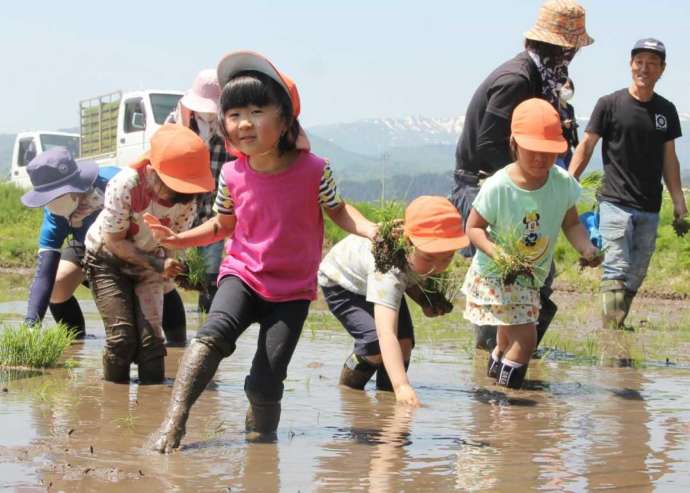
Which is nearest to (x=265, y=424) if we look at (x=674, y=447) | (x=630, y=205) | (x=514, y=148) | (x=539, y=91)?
(x=674, y=447)

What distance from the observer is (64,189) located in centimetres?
680

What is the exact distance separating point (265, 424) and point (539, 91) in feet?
9.74

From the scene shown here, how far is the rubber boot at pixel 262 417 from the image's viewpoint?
16.4ft

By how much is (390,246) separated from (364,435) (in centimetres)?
78

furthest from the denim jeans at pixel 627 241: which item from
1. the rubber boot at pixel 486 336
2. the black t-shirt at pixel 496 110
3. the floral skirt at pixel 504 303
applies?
the floral skirt at pixel 504 303

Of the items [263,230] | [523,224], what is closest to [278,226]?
[263,230]

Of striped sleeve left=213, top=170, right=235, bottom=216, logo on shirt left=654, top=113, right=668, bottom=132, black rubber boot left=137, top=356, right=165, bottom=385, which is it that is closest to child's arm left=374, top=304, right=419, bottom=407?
striped sleeve left=213, top=170, right=235, bottom=216

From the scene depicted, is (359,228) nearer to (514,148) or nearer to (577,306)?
(514,148)

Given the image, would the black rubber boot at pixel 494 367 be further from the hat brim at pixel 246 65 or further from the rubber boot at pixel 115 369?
the hat brim at pixel 246 65

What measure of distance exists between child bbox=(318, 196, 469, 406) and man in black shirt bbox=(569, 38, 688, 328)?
2841 mm

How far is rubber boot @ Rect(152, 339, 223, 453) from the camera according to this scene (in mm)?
4598

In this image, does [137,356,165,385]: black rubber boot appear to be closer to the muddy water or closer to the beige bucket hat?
the muddy water

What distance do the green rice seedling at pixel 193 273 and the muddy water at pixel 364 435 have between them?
1.76 ft

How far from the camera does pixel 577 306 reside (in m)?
11.6
